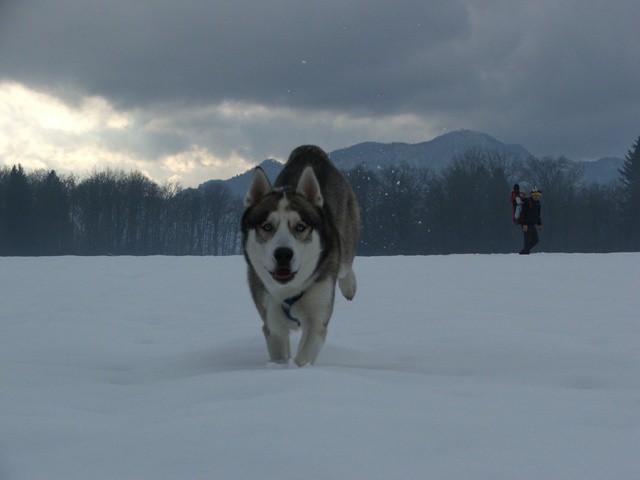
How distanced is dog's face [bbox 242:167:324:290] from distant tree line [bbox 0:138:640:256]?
6822cm

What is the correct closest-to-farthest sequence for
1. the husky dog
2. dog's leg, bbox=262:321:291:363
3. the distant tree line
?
the husky dog, dog's leg, bbox=262:321:291:363, the distant tree line

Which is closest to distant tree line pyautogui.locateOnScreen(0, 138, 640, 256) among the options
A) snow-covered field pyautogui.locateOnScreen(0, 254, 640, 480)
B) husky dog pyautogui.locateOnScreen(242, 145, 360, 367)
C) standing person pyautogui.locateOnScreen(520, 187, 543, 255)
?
standing person pyautogui.locateOnScreen(520, 187, 543, 255)

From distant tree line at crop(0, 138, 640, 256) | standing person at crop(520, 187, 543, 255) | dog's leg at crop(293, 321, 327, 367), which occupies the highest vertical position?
distant tree line at crop(0, 138, 640, 256)

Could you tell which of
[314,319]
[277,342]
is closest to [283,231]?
[314,319]

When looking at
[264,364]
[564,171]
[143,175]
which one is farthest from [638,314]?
[143,175]

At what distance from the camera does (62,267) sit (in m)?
16.8

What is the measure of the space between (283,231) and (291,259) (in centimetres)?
26

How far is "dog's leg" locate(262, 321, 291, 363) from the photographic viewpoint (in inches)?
222

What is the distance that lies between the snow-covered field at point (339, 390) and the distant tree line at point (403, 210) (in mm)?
64063

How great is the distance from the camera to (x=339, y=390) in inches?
137

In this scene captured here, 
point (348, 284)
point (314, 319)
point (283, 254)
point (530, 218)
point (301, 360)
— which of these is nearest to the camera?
point (283, 254)

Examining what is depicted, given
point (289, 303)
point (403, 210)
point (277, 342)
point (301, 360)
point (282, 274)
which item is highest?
point (403, 210)

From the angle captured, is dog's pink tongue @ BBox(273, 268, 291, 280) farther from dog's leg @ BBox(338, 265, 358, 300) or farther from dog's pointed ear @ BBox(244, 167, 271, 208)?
dog's leg @ BBox(338, 265, 358, 300)

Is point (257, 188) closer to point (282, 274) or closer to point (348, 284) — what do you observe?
point (282, 274)
